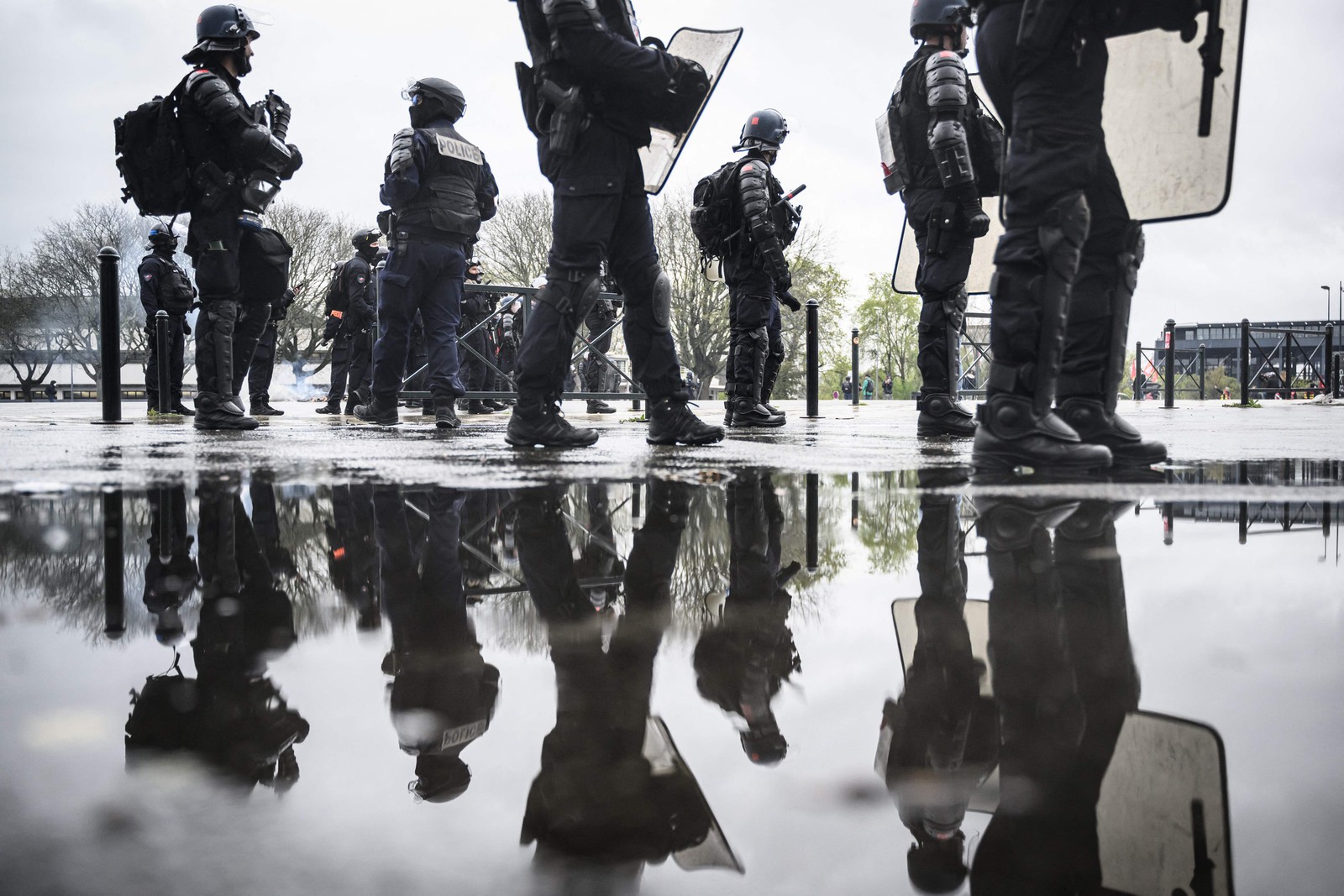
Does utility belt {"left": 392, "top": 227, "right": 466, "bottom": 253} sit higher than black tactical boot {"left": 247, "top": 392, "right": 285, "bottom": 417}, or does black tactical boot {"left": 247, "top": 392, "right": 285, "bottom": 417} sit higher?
utility belt {"left": 392, "top": 227, "right": 466, "bottom": 253}

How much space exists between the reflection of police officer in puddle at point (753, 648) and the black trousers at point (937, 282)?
4177 millimetres

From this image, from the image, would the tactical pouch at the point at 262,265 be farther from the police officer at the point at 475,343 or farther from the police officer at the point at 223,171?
the police officer at the point at 475,343

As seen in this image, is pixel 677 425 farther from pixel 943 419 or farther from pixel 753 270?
pixel 753 270

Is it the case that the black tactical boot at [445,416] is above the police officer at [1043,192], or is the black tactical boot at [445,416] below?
below

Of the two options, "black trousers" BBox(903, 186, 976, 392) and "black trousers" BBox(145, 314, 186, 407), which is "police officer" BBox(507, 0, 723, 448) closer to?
"black trousers" BBox(903, 186, 976, 392)

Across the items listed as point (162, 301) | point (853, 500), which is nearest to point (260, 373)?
point (162, 301)

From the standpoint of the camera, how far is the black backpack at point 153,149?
5723 mm

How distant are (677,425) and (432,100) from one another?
3.54 m

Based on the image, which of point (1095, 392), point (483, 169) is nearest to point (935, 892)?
point (1095, 392)

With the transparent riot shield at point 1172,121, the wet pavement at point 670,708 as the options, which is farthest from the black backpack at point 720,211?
the wet pavement at point 670,708

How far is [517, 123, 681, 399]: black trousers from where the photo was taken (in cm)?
422

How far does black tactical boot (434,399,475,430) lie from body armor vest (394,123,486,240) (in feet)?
3.53

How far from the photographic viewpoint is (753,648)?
1.04 m

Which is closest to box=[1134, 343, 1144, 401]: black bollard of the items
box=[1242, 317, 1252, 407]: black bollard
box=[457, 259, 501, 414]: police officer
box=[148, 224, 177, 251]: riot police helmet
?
box=[1242, 317, 1252, 407]: black bollard
